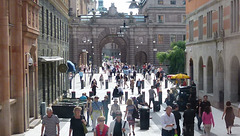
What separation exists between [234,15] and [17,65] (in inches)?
474

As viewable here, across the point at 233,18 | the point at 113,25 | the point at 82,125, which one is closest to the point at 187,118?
the point at 82,125

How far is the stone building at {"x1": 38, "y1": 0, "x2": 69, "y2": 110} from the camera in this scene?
22.7 m

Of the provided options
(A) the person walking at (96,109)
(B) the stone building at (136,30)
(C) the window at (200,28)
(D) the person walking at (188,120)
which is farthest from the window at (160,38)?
(D) the person walking at (188,120)

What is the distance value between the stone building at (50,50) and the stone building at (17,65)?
71.3 inches

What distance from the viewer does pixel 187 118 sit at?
15.2 metres

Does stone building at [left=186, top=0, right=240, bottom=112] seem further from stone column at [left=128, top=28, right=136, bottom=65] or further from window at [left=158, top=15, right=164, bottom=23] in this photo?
window at [left=158, top=15, right=164, bottom=23]

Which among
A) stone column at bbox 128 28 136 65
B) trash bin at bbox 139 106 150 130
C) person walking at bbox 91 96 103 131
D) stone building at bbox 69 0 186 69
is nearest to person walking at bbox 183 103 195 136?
trash bin at bbox 139 106 150 130

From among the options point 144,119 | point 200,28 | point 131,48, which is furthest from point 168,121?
point 131,48

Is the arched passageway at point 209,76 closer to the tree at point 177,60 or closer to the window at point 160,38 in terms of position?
the tree at point 177,60

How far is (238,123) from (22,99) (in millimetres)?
9468

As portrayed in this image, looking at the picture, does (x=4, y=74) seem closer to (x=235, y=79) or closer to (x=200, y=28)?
(x=235, y=79)

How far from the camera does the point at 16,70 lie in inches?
691

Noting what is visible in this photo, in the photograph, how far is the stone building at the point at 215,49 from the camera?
24.3 metres

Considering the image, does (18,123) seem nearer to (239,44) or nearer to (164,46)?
(239,44)
